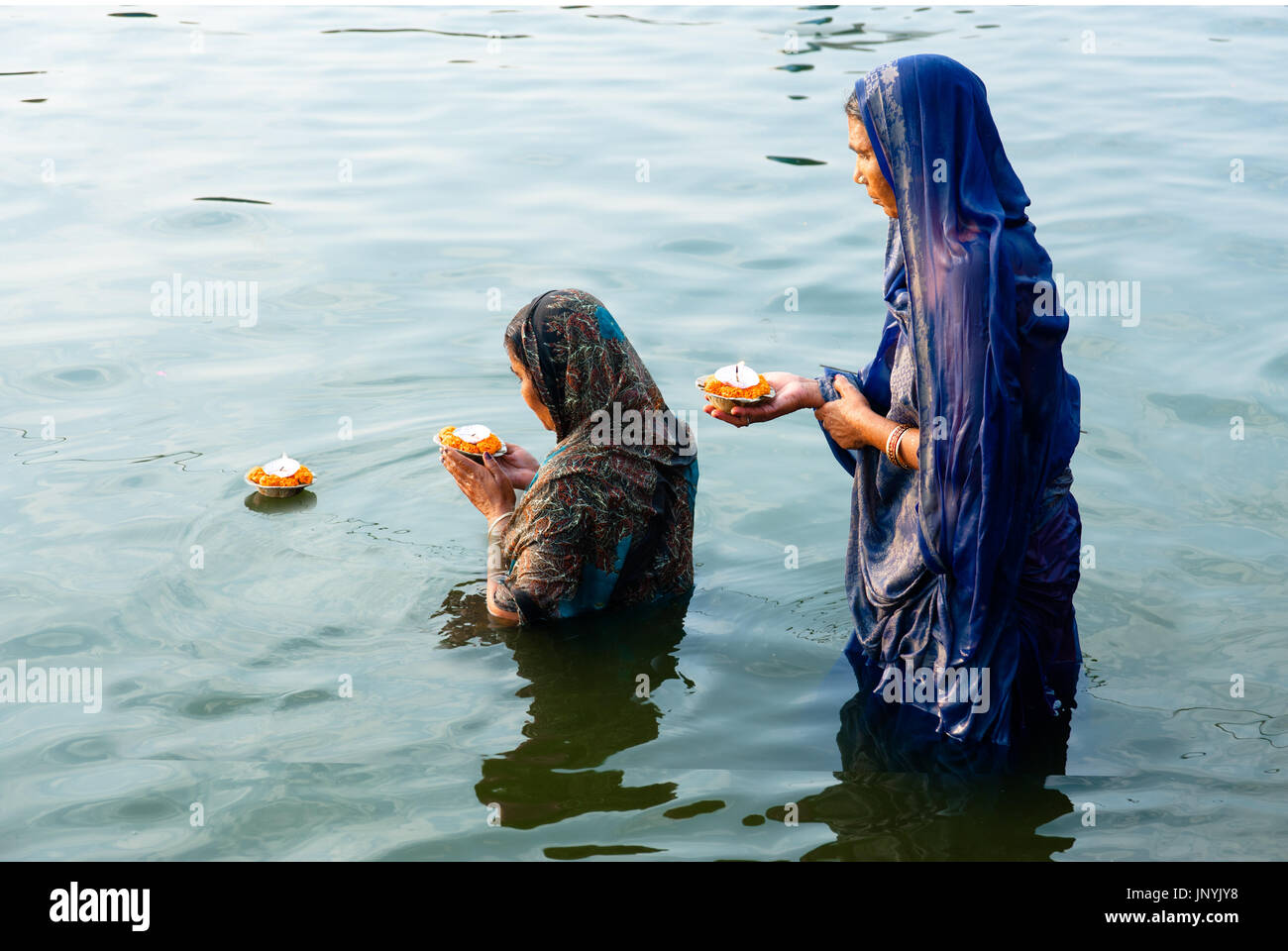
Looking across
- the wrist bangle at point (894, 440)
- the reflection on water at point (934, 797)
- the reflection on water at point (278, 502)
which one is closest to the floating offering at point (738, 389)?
the wrist bangle at point (894, 440)

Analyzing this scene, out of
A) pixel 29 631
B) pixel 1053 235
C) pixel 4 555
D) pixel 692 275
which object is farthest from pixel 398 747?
pixel 1053 235

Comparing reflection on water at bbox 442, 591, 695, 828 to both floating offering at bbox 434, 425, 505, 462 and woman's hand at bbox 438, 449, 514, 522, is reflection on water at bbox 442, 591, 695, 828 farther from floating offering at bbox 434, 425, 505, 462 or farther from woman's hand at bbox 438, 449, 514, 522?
floating offering at bbox 434, 425, 505, 462

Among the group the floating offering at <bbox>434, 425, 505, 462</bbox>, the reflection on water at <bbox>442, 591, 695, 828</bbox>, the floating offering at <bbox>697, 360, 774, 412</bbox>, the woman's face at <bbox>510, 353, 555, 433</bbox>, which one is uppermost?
the floating offering at <bbox>697, 360, 774, 412</bbox>

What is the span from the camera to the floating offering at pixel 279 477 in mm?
6332

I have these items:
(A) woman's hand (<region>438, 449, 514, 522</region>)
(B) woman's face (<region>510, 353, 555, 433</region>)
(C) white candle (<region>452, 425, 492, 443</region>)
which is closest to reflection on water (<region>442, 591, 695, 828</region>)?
(A) woman's hand (<region>438, 449, 514, 522</region>)

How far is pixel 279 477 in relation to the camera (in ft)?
20.7

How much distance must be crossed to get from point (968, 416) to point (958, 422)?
0.12 ft

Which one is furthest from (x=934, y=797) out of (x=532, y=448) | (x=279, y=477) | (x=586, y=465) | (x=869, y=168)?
(x=279, y=477)

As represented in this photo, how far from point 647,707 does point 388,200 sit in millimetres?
6928

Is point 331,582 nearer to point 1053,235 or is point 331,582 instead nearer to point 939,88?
point 939,88

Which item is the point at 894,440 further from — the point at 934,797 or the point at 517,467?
the point at 517,467

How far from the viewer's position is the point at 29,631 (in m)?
5.22

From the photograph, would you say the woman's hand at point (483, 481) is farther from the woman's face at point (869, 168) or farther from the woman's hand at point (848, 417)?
the woman's face at point (869, 168)

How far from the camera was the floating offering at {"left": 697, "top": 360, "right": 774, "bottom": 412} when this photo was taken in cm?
425
